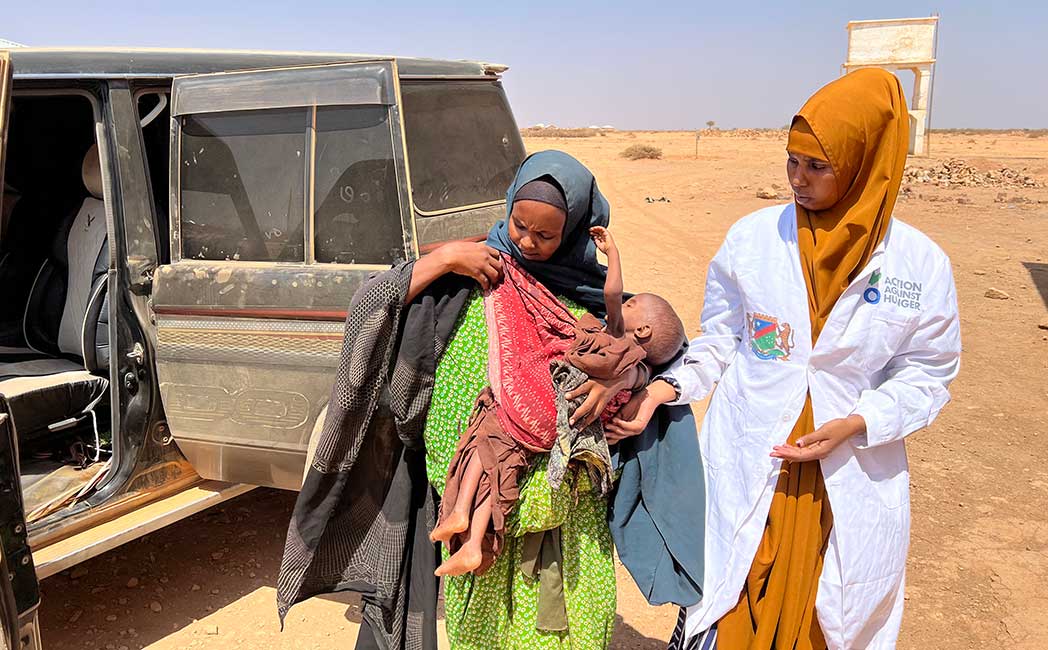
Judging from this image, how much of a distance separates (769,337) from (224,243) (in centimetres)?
236

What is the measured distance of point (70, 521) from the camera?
3.19m

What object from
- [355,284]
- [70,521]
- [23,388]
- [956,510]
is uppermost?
[355,284]

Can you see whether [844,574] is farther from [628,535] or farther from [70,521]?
[70,521]

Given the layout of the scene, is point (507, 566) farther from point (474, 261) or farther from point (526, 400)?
point (474, 261)

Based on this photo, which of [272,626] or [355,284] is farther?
[272,626]

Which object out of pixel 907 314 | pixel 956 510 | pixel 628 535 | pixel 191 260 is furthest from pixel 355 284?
pixel 956 510

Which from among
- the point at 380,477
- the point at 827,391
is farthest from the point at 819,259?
the point at 380,477

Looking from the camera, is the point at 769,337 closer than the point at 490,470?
No

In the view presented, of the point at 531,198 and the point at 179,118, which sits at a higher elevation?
the point at 179,118

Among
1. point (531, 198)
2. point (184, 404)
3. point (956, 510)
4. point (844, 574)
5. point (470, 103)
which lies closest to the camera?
point (531, 198)

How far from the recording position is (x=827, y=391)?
81.9 inches

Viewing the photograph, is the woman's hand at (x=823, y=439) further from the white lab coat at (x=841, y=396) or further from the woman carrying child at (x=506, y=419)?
the woman carrying child at (x=506, y=419)

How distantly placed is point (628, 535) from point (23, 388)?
10.2 ft

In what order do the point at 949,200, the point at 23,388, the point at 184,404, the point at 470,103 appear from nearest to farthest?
the point at 184,404 → the point at 23,388 → the point at 470,103 → the point at 949,200
